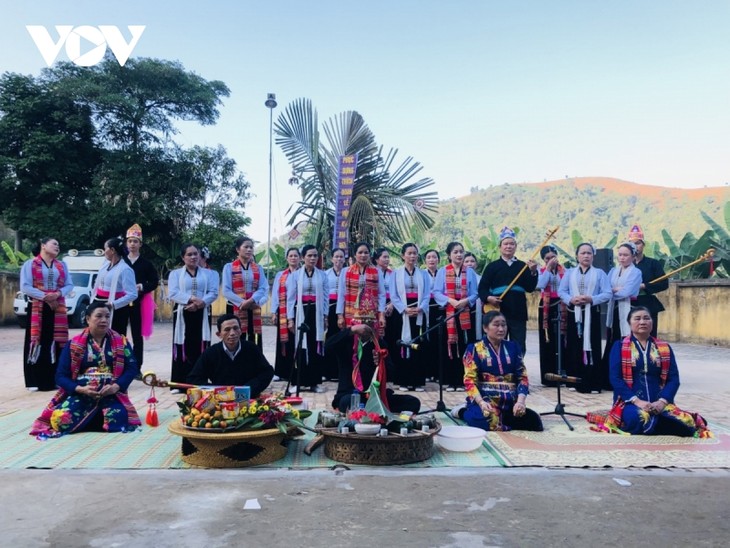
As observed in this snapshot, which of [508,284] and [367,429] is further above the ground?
[508,284]

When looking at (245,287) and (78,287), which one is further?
(78,287)

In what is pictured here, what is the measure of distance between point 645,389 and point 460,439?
1.63 metres

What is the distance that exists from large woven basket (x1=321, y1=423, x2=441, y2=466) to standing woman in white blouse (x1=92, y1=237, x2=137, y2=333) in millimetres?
3658

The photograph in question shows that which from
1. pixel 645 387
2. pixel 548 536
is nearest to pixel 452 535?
pixel 548 536

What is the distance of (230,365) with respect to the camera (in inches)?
181

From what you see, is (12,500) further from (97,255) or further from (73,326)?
(97,255)

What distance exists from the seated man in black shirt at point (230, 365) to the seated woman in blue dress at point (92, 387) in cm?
58

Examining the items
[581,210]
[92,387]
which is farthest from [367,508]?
[581,210]

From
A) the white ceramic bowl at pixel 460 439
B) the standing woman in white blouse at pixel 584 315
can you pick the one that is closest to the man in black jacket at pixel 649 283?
the standing woman in white blouse at pixel 584 315

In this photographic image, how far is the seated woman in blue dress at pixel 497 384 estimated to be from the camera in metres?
4.69

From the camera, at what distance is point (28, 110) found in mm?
19281

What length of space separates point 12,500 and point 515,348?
3522 mm

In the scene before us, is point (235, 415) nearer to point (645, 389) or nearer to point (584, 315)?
point (645, 389)

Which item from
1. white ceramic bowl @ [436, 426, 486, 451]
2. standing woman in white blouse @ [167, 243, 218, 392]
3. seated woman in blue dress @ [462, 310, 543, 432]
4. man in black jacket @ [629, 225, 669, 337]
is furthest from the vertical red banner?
white ceramic bowl @ [436, 426, 486, 451]
